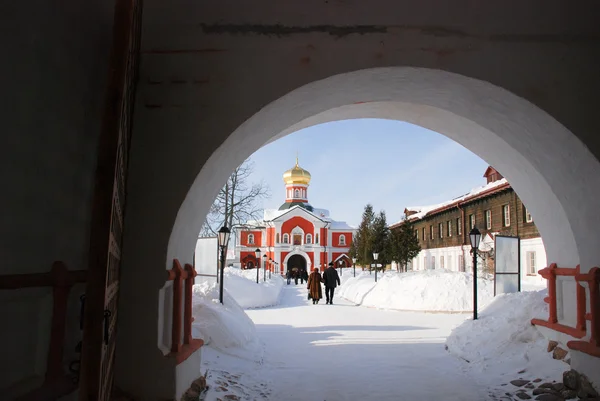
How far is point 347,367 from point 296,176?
53276 millimetres

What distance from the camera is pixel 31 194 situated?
9.89ft

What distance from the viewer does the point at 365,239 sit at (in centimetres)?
4253

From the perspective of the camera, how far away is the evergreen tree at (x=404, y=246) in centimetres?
3472

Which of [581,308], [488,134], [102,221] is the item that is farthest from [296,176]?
[102,221]

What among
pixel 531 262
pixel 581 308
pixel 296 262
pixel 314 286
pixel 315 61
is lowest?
pixel 314 286

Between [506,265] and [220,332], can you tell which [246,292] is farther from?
[220,332]

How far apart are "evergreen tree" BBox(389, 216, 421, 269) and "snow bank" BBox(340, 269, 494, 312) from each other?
53.6 feet

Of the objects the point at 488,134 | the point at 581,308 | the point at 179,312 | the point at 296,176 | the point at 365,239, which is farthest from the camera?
the point at 296,176

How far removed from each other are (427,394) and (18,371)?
4190 mm

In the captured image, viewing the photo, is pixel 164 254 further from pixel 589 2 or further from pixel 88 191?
pixel 589 2

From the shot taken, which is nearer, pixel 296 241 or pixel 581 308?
pixel 581 308

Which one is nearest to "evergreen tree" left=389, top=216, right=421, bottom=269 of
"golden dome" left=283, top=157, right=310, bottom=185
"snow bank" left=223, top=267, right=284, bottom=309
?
"snow bank" left=223, top=267, right=284, bottom=309

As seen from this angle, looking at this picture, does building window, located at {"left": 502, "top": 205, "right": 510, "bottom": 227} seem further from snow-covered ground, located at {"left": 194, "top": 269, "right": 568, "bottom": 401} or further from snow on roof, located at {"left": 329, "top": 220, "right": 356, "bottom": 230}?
snow on roof, located at {"left": 329, "top": 220, "right": 356, "bottom": 230}

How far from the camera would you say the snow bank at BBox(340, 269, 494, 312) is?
49.3 feet
